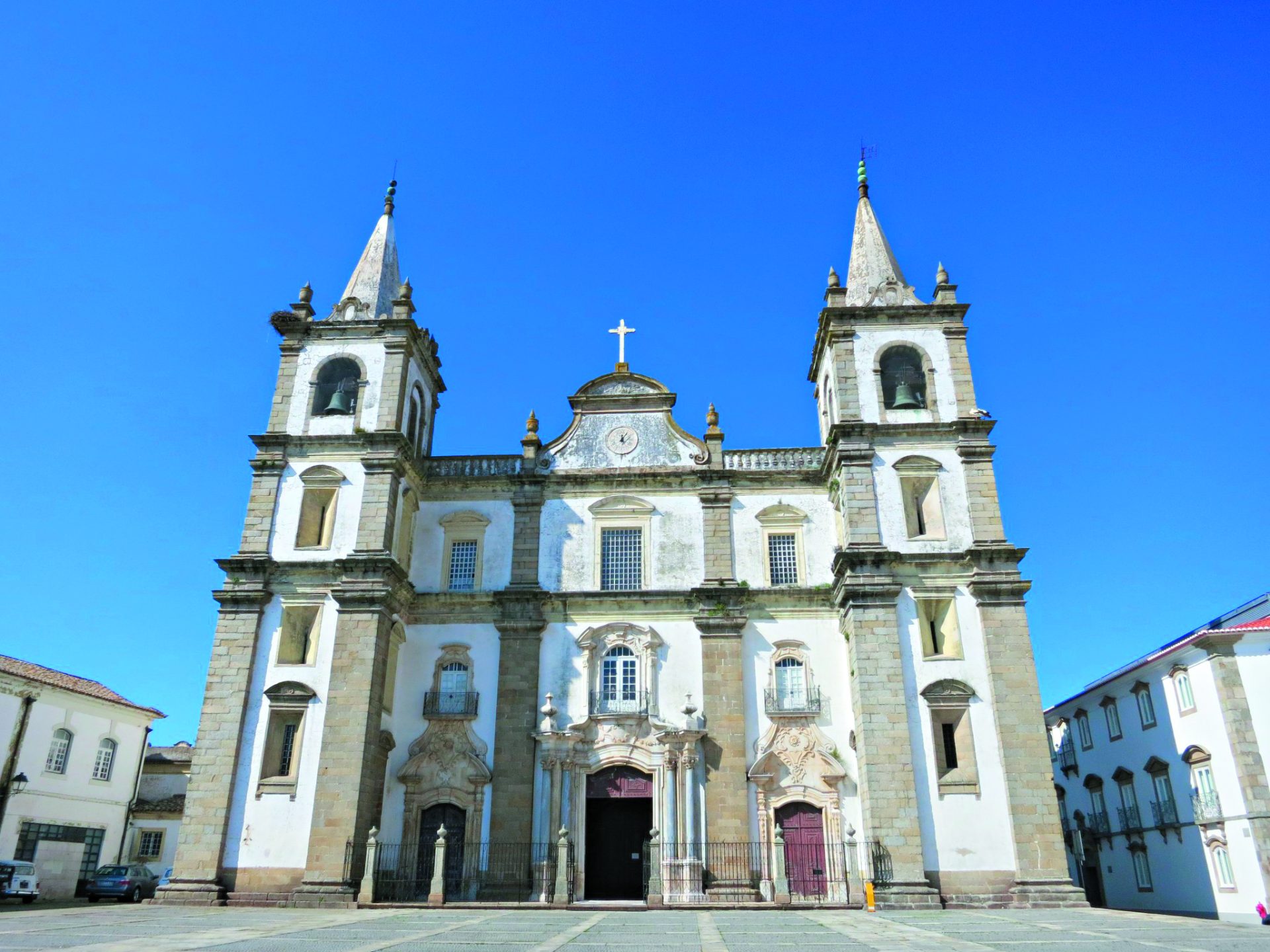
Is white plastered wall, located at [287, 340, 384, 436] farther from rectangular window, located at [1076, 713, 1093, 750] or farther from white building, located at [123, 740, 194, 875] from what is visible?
rectangular window, located at [1076, 713, 1093, 750]

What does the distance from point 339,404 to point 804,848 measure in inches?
717

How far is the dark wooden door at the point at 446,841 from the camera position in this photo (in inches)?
954

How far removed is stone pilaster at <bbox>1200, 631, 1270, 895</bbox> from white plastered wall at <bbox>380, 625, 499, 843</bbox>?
68.9ft

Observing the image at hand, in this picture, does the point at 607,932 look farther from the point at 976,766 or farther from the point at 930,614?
the point at 930,614

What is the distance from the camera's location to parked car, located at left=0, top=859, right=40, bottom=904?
25812mm

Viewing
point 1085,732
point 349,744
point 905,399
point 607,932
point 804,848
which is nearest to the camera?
point 607,932

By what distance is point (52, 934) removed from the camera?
14.7m

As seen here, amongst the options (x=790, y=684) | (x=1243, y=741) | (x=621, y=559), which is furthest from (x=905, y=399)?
(x=1243, y=741)

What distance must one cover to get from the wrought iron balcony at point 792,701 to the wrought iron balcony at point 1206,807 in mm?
12660

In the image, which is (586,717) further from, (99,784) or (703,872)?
(99,784)

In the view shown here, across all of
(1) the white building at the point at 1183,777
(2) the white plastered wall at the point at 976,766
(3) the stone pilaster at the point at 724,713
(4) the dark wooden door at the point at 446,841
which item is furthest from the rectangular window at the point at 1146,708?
(4) the dark wooden door at the point at 446,841

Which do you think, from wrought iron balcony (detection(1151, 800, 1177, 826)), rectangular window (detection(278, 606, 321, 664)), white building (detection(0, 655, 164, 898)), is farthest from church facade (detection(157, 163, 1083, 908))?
white building (detection(0, 655, 164, 898))

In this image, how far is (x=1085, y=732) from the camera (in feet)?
121

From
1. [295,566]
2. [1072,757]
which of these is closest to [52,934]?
[295,566]
